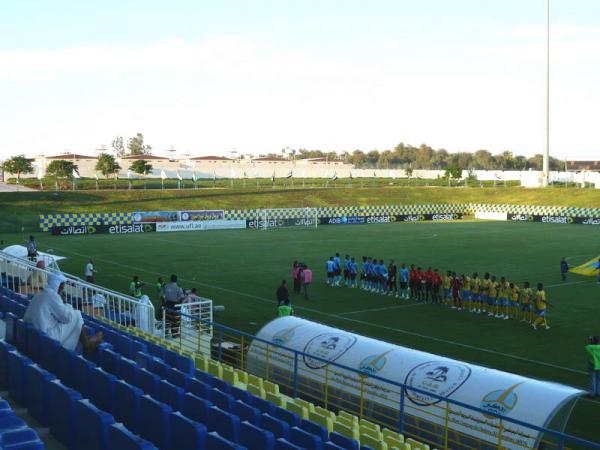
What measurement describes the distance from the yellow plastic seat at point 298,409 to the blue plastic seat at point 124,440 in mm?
3579

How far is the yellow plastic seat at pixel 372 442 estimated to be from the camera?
7.71m

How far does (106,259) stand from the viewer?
36844 mm

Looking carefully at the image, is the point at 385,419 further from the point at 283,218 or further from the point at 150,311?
the point at 283,218

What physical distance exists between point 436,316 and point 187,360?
1473 centimetres

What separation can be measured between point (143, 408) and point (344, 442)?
78.3 inches

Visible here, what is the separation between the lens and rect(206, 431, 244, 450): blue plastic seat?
18.3 ft

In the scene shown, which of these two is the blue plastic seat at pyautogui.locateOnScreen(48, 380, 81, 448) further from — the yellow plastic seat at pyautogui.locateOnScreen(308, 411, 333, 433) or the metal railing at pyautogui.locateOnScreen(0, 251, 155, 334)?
the metal railing at pyautogui.locateOnScreen(0, 251, 155, 334)

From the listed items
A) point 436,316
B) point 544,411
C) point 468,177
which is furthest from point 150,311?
point 468,177

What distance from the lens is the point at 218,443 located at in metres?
5.71

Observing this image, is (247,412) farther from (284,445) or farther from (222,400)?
(284,445)

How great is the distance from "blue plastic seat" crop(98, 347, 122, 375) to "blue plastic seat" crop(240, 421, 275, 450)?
285cm

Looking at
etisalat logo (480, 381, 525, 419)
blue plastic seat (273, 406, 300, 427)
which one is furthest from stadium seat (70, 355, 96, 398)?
etisalat logo (480, 381, 525, 419)

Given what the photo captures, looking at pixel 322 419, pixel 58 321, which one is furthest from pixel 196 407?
pixel 58 321

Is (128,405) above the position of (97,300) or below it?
above
